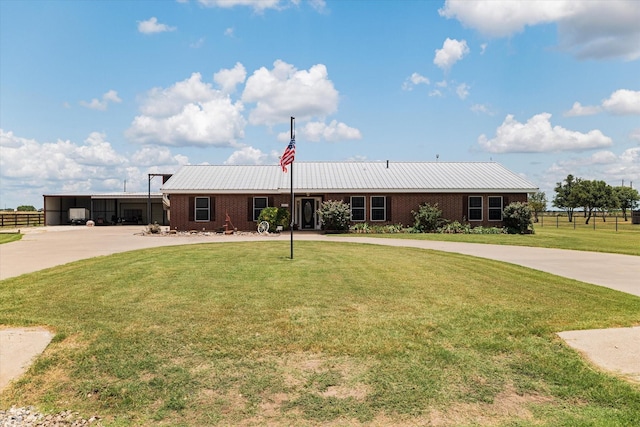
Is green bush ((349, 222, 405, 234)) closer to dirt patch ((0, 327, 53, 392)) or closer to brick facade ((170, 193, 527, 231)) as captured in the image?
brick facade ((170, 193, 527, 231))

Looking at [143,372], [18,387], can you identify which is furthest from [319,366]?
[18,387]

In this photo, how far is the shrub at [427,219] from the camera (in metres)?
28.2

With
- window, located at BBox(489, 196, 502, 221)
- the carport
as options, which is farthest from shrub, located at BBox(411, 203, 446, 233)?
the carport

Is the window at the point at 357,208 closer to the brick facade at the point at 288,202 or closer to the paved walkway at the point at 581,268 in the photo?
the brick facade at the point at 288,202

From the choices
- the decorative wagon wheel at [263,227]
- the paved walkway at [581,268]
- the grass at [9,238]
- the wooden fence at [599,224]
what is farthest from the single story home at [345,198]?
the wooden fence at [599,224]

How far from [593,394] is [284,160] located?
10.1 metres

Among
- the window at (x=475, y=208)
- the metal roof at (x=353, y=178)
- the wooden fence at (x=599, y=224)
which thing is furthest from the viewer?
the wooden fence at (x=599, y=224)

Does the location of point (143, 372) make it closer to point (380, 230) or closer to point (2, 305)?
point (2, 305)

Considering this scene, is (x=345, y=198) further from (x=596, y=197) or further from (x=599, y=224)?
(x=596, y=197)

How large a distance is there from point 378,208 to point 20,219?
36.6m

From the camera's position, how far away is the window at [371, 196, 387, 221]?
2927cm

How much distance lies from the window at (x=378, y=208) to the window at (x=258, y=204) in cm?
657

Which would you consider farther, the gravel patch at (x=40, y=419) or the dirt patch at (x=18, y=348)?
the dirt patch at (x=18, y=348)

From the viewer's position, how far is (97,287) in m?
9.00
